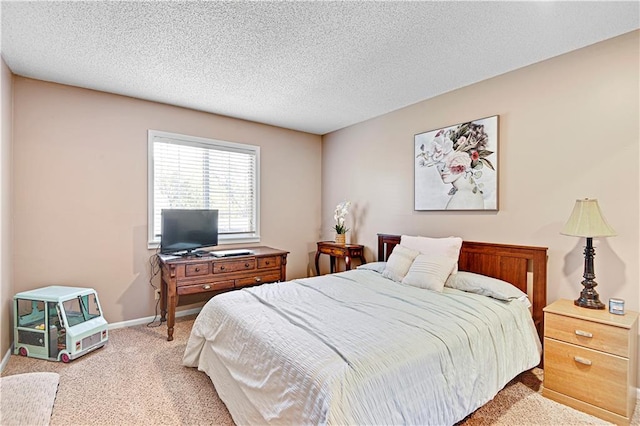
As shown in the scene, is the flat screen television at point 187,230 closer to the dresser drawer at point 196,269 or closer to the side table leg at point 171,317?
the dresser drawer at point 196,269

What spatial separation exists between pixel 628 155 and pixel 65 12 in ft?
13.0

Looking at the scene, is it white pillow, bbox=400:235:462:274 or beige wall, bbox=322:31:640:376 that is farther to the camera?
white pillow, bbox=400:235:462:274

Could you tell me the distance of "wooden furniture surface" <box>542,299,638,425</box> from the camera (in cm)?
187

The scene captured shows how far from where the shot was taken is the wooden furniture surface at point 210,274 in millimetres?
3088

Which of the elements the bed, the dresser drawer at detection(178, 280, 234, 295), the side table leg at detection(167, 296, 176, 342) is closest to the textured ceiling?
the bed

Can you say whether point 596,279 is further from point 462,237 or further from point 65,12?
point 65,12

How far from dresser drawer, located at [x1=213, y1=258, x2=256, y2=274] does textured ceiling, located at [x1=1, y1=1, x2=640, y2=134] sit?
1.86 meters

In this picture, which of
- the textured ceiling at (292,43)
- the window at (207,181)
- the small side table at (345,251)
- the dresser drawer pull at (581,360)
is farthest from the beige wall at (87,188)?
the dresser drawer pull at (581,360)

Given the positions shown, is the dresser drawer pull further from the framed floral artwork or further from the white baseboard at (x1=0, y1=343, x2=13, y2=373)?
the white baseboard at (x1=0, y1=343, x2=13, y2=373)

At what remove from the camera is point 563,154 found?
2.48 m

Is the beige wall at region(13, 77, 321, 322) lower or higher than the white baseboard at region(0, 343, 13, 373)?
higher

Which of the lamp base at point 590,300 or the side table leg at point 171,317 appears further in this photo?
the side table leg at point 171,317

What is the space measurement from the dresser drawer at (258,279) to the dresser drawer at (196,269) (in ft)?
1.31

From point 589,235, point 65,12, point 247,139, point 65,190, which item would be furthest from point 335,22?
point 65,190
